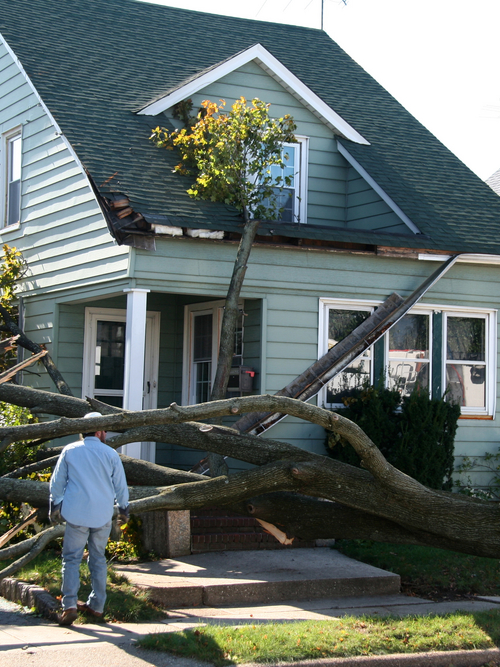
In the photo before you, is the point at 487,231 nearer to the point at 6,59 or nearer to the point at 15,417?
the point at 15,417

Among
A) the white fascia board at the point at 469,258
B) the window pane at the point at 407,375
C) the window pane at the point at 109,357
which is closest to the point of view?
the white fascia board at the point at 469,258

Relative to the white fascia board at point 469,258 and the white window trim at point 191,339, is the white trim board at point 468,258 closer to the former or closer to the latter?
the white fascia board at point 469,258

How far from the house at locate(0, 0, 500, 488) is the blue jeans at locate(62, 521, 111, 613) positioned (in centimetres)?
340

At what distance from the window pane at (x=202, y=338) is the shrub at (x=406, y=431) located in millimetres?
2420

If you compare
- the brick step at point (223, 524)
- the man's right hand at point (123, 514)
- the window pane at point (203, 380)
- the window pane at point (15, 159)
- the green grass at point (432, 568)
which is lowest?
the green grass at point (432, 568)

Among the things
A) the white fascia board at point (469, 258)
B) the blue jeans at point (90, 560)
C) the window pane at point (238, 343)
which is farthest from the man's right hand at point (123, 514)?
the white fascia board at point (469, 258)

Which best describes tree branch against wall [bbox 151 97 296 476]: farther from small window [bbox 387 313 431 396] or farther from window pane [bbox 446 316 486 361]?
window pane [bbox 446 316 486 361]

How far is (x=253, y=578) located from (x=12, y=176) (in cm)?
849

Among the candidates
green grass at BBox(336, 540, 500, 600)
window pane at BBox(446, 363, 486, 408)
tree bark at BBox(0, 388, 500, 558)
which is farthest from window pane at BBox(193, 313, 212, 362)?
tree bark at BBox(0, 388, 500, 558)

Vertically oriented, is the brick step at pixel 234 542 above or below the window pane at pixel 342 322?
below

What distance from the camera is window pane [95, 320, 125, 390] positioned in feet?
39.3

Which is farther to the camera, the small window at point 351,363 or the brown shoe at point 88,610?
the small window at point 351,363

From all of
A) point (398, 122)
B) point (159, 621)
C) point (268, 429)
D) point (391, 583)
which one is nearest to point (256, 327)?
point (268, 429)

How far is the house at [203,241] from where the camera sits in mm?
10227
